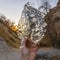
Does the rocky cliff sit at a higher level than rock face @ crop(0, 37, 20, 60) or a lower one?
higher

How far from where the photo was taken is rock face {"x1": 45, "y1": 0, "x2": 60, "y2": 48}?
1507 cm

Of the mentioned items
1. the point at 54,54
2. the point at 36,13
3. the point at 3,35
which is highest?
the point at 36,13

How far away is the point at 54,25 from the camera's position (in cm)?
1554

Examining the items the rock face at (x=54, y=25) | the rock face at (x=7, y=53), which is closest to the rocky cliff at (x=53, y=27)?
the rock face at (x=54, y=25)

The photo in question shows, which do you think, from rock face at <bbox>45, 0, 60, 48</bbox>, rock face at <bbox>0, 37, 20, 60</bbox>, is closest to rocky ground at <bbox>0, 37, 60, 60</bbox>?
rock face at <bbox>0, 37, 20, 60</bbox>

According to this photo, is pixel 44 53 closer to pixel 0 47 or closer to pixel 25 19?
pixel 0 47

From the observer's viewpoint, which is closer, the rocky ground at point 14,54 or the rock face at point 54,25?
the rocky ground at point 14,54

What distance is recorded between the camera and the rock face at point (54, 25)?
1507 centimetres

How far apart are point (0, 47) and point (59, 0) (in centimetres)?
727

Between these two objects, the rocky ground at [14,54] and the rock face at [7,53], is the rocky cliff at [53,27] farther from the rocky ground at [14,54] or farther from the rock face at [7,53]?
the rock face at [7,53]

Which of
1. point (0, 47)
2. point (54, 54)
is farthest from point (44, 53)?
point (0, 47)

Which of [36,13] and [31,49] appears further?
[36,13]

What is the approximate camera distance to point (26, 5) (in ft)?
57.5

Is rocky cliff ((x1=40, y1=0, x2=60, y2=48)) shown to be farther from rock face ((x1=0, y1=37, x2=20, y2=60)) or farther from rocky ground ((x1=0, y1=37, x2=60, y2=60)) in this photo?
rock face ((x1=0, y1=37, x2=20, y2=60))
